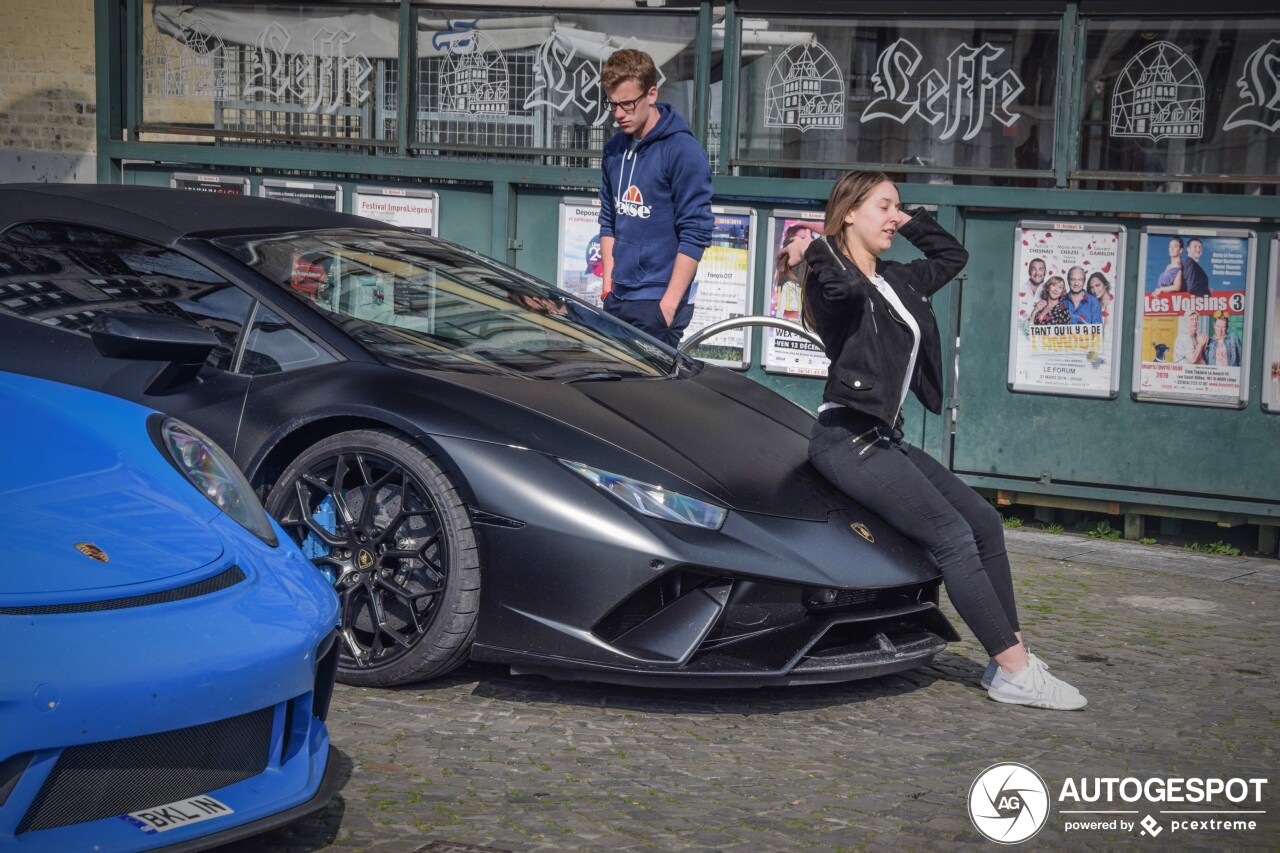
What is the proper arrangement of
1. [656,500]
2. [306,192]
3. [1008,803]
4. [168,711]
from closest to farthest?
[168,711], [1008,803], [656,500], [306,192]

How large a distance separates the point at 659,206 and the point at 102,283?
2.36 metres

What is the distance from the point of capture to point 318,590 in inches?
124

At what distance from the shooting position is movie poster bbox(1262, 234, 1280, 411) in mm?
7191

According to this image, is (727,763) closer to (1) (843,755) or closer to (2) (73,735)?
(1) (843,755)

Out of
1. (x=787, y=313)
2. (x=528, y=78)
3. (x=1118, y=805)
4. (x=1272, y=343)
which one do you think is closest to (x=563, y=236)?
(x=528, y=78)

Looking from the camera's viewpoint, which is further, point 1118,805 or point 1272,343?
point 1272,343

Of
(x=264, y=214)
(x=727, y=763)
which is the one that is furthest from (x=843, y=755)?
(x=264, y=214)

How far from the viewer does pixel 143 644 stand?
264cm

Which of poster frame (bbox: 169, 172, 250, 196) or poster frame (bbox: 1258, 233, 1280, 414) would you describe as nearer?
poster frame (bbox: 1258, 233, 1280, 414)

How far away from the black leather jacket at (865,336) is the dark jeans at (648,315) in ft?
5.05

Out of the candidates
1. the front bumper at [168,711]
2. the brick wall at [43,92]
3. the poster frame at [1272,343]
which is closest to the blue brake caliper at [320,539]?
the front bumper at [168,711]

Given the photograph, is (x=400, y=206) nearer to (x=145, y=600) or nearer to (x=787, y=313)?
(x=787, y=313)

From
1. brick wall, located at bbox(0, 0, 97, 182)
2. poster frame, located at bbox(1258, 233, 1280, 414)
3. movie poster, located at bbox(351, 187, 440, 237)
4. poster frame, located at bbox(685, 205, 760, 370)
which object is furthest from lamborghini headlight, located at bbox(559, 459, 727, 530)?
brick wall, located at bbox(0, 0, 97, 182)

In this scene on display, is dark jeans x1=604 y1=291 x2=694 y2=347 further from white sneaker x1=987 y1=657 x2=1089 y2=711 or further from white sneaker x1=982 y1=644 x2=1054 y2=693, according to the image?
white sneaker x1=987 y1=657 x2=1089 y2=711
